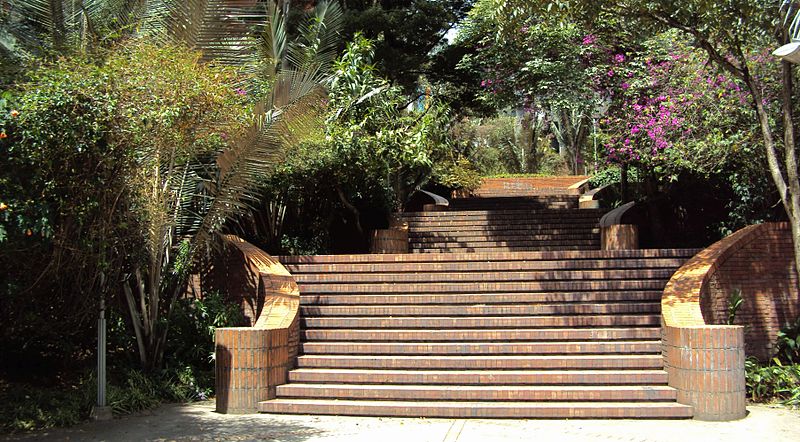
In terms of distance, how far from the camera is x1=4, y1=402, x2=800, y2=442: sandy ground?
653 centimetres

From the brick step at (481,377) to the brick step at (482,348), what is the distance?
1.13 ft

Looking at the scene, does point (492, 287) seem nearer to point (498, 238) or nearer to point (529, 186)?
point (498, 238)

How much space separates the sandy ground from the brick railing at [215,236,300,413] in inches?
8.9

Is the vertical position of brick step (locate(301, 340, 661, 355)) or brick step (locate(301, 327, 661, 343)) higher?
brick step (locate(301, 327, 661, 343))

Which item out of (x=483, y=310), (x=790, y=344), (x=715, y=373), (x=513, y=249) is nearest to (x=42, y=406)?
(x=483, y=310)

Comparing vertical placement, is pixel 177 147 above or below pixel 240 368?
above

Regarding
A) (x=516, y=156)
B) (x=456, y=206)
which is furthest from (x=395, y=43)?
(x=516, y=156)

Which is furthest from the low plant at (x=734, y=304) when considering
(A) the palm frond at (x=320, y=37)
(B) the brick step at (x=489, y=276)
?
(A) the palm frond at (x=320, y=37)

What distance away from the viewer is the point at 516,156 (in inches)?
1492

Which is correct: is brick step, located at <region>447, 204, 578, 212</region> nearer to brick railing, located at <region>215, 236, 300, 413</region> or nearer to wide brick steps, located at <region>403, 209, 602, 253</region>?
wide brick steps, located at <region>403, 209, 602, 253</region>

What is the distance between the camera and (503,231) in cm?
1558

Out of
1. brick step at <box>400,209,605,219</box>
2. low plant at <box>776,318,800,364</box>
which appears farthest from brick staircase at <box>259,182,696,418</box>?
brick step at <box>400,209,605,219</box>

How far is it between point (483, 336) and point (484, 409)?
1393 millimetres

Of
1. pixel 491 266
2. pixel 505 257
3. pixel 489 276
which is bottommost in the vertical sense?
pixel 489 276
